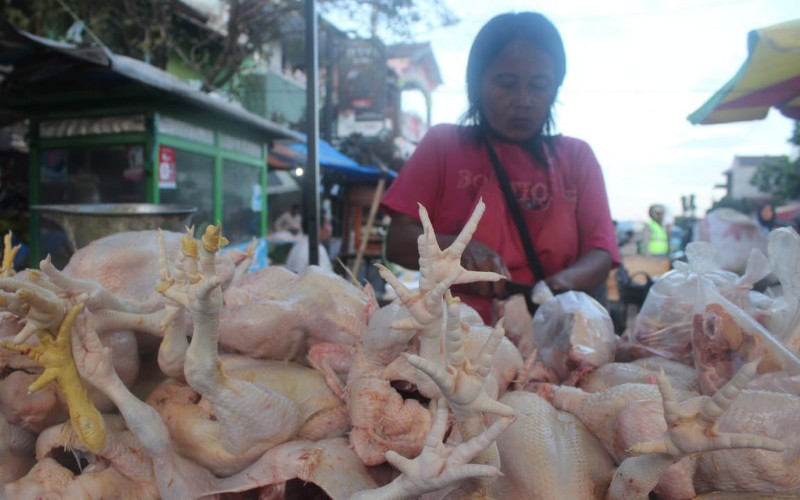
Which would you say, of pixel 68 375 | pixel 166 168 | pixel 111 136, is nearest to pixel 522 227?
pixel 68 375

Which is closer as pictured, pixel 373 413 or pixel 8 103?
pixel 373 413

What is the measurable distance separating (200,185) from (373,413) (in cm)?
603

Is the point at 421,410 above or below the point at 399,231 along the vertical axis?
below

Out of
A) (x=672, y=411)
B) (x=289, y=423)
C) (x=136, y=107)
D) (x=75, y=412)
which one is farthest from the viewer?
(x=136, y=107)

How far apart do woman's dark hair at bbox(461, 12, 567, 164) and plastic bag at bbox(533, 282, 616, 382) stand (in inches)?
33.3

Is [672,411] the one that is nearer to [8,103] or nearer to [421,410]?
[421,410]

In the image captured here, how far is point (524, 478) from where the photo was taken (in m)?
0.98

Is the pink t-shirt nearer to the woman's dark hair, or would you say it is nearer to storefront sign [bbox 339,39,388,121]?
the woman's dark hair

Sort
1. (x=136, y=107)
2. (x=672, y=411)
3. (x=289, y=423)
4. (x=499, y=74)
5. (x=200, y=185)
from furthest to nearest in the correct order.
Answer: (x=200, y=185)
(x=136, y=107)
(x=499, y=74)
(x=289, y=423)
(x=672, y=411)

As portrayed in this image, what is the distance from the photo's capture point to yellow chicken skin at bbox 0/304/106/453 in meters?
0.89

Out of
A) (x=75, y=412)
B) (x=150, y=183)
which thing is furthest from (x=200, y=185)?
(x=75, y=412)

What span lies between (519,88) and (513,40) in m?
0.18

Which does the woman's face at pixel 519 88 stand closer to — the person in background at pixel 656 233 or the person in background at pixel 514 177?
the person in background at pixel 514 177

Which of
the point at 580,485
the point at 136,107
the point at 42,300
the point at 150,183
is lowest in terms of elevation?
the point at 580,485
